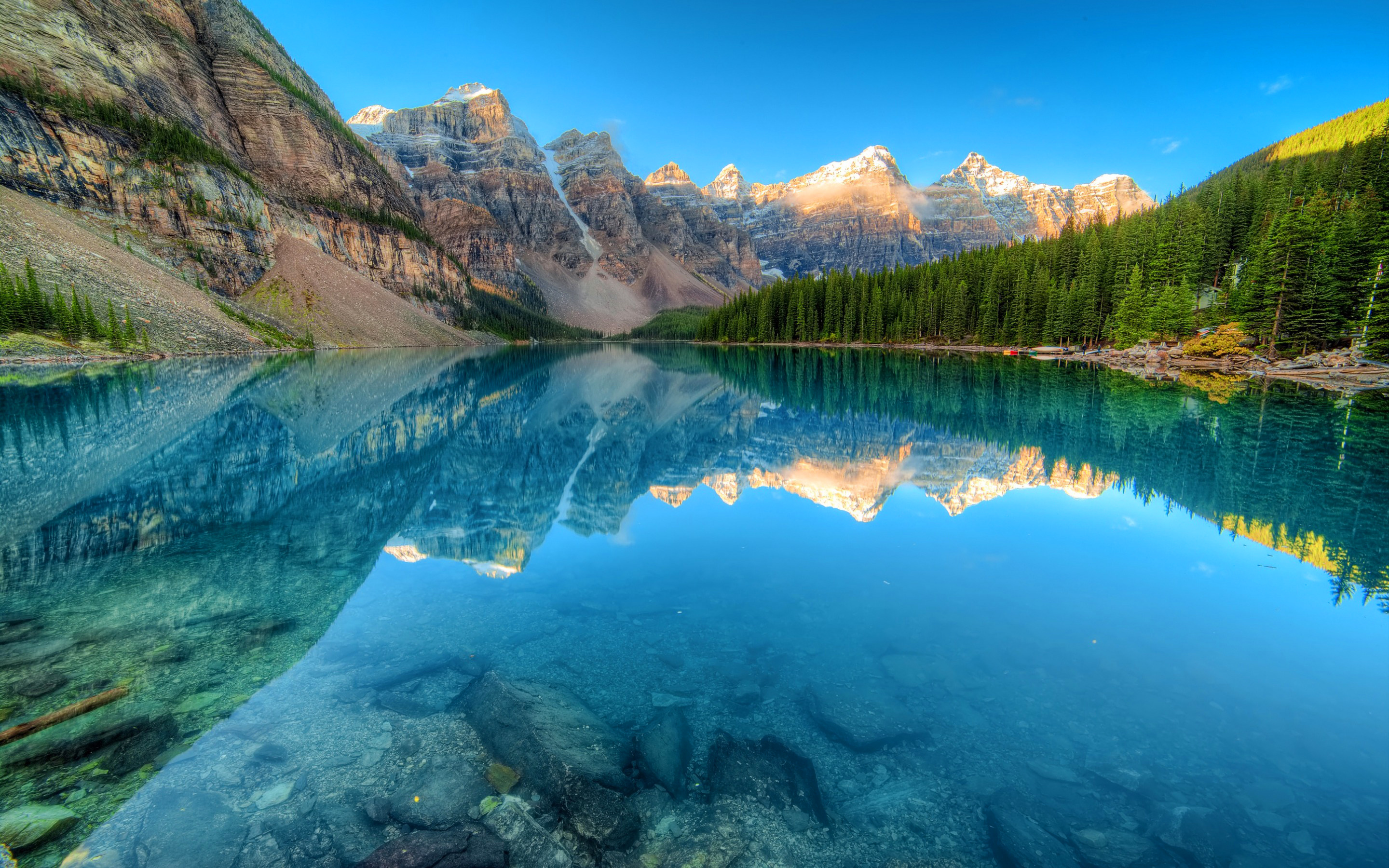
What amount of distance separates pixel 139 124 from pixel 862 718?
435 ft

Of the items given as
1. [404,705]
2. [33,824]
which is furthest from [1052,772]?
[33,824]

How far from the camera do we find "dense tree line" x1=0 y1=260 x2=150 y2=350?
2063 inches

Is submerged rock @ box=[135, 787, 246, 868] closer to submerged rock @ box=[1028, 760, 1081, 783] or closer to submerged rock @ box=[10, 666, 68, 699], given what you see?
submerged rock @ box=[10, 666, 68, 699]

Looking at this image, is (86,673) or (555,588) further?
(555,588)

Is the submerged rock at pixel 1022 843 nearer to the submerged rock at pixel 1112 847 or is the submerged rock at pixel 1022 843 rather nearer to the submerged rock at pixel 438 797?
the submerged rock at pixel 1112 847

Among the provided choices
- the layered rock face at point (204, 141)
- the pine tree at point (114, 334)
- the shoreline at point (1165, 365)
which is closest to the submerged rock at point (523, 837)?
the shoreline at point (1165, 365)

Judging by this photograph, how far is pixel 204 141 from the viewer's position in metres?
104

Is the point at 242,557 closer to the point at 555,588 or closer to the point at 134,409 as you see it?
the point at 555,588

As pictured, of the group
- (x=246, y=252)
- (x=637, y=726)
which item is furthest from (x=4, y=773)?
(x=246, y=252)

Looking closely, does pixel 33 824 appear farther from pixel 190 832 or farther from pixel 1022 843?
pixel 1022 843

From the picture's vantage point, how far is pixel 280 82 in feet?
439

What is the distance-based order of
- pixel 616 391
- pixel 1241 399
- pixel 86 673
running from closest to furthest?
pixel 86 673 < pixel 1241 399 < pixel 616 391

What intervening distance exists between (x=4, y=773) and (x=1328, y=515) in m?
20.1

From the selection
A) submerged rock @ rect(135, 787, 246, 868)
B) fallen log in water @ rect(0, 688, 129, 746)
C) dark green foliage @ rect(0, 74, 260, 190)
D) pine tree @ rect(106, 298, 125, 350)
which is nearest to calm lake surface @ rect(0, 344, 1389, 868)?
submerged rock @ rect(135, 787, 246, 868)
